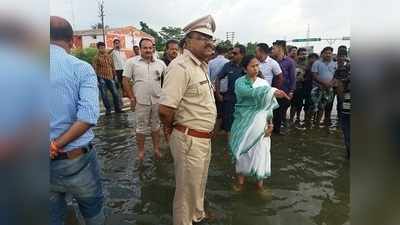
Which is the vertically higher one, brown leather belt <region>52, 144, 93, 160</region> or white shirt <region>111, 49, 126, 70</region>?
white shirt <region>111, 49, 126, 70</region>

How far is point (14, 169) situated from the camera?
1.12 m

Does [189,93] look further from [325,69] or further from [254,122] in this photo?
[325,69]

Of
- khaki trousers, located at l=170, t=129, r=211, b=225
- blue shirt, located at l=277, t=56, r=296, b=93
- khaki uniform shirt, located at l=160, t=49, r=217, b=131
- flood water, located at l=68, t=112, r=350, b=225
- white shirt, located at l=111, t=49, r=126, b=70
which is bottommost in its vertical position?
flood water, located at l=68, t=112, r=350, b=225

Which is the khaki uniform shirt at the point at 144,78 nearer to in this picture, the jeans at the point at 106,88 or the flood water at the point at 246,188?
the flood water at the point at 246,188

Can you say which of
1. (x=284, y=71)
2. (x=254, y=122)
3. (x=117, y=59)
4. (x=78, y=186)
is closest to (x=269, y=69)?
(x=284, y=71)

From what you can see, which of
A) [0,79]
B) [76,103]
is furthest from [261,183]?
[0,79]

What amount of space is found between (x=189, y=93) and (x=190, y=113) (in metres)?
0.15

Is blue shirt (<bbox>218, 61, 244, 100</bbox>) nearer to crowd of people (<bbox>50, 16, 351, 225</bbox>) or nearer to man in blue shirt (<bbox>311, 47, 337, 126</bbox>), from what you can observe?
crowd of people (<bbox>50, 16, 351, 225</bbox>)

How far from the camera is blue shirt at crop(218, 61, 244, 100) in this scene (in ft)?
18.9

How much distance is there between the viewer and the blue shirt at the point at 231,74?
18.9 ft

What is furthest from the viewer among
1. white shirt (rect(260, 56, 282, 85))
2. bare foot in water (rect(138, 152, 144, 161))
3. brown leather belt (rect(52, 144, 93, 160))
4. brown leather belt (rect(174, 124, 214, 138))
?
white shirt (rect(260, 56, 282, 85))

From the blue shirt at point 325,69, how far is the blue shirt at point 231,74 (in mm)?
2558

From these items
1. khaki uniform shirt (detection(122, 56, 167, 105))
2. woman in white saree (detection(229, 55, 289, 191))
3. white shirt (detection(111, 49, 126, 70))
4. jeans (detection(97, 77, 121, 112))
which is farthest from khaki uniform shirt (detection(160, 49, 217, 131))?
white shirt (detection(111, 49, 126, 70))

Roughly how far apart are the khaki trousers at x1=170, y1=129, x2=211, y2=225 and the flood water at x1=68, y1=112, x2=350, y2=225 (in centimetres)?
51
